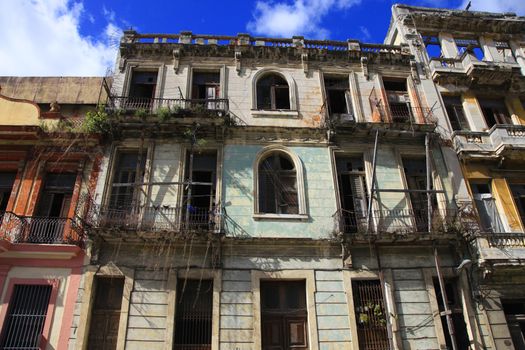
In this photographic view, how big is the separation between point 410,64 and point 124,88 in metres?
11.6

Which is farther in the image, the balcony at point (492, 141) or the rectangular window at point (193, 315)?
the balcony at point (492, 141)

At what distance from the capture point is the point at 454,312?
11422 mm

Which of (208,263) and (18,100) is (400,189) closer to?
(208,263)

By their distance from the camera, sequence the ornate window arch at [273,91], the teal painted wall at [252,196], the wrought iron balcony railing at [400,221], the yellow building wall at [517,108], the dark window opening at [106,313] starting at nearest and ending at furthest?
the dark window opening at [106,313]
the teal painted wall at [252,196]
the wrought iron balcony railing at [400,221]
the ornate window arch at [273,91]
the yellow building wall at [517,108]

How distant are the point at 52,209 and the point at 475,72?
1629 cm

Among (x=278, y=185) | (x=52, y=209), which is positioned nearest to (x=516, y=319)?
(x=278, y=185)

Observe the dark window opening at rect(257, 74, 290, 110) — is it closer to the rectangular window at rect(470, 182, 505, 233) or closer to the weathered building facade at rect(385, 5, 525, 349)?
the weathered building facade at rect(385, 5, 525, 349)

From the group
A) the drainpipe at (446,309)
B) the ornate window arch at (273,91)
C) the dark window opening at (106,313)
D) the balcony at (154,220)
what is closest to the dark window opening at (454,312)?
the drainpipe at (446,309)

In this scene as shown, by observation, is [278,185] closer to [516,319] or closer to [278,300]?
[278,300]

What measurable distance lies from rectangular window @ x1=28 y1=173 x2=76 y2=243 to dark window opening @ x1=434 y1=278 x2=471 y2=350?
1126 cm

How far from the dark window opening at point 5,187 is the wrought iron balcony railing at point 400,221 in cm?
1042

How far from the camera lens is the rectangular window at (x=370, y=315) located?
10.7 m

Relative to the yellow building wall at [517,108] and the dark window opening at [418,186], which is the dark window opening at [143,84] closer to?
the dark window opening at [418,186]

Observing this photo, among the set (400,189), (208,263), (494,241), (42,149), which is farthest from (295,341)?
(42,149)
